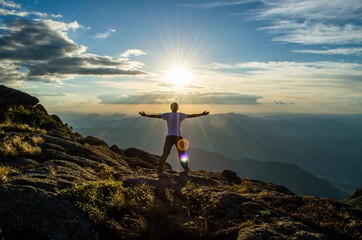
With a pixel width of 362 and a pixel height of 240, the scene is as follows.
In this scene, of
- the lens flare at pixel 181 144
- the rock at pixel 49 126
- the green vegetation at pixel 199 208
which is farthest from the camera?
the rock at pixel 49 126

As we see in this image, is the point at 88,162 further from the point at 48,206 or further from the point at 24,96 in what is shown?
the point at 24,96

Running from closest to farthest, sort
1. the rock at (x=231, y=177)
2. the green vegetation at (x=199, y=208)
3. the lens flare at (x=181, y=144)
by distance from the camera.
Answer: the green vegetation at (x=199, y=208), the lens flare at (x=181, y=144), the rock at (x=231, y=177)

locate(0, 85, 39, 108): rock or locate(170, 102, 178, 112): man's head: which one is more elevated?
locate(0, 85, 39, 108): rock

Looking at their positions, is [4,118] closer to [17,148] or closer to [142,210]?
[17,148]

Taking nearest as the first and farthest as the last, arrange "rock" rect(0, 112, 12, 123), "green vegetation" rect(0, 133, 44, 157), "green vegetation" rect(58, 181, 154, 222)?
"green vegetation" rect(58, 181, 154, 222) → "green vegetation" rect(0, 133, 44, 157) → "rock" rect(0, 112, 12, 123)

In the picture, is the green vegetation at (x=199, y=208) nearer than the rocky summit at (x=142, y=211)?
No

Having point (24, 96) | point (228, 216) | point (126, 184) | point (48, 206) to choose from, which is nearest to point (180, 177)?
point (126, 184)

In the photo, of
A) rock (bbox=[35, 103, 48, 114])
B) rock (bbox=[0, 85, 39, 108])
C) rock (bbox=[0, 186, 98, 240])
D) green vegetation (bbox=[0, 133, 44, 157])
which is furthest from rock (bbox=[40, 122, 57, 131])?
rock (bbox=[0, 186, 98, 240])

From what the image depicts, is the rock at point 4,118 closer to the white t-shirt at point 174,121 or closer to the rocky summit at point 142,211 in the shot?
the rocky summit at point 142,211

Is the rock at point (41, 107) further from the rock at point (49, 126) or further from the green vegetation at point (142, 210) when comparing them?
the green vegetation at point (142, 210)

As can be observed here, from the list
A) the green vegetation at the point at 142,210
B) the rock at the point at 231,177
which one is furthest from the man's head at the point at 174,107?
the green vegetation at the point at 142,210

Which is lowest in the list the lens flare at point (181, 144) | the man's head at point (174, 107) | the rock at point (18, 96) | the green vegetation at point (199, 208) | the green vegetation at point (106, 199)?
the green vegetation at point (199, 208)

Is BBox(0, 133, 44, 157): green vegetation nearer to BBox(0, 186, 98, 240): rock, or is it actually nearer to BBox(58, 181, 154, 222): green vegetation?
BBox(58, 181, 154, 222): green vegetation

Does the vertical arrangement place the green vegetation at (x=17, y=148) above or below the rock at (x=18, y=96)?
below
